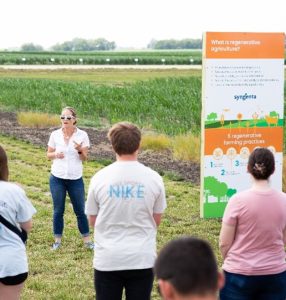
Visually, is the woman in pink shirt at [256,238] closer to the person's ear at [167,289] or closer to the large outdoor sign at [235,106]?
the person's ear at [167,289]

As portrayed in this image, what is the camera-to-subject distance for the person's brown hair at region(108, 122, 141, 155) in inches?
187

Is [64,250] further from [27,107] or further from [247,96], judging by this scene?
[27,107]

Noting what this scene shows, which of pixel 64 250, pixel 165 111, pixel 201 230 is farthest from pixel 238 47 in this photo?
pixel 165 111

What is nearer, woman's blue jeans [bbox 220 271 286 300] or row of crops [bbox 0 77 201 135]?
woman's blue jeans [bbox 220 271 286 300]

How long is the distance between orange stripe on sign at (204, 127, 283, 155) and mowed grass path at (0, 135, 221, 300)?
1.07m

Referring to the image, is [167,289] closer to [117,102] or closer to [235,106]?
[235,106]

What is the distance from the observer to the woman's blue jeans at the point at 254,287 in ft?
15.5

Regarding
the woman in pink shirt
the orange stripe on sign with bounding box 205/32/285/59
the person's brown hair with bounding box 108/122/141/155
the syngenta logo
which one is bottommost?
the woman in pink shirt

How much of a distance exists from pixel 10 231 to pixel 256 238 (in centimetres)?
160

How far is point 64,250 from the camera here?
8.72m

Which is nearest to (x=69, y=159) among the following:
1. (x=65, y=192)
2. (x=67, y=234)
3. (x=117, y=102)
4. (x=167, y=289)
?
(x=65, y=192)

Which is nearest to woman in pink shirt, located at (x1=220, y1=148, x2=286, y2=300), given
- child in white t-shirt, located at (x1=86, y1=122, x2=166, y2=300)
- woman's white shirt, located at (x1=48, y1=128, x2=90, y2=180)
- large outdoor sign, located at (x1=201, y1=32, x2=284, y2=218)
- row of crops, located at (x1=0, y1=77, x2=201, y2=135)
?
child in white t-shirt, located at (x1=86, y1=122, x2=166, y2=300)

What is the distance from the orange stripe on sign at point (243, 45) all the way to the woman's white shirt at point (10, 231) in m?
5.22

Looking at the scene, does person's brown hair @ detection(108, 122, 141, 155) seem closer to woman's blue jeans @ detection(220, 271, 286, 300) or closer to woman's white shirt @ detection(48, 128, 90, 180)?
woman's blue jeans @ detection(220, 271, 286, 300)
